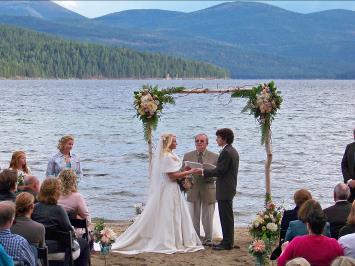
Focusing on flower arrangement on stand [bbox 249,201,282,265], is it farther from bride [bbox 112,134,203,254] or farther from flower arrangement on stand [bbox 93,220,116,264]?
flower arrangement on stand [bbox 93,220,116,264]

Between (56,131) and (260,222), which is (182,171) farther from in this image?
(56,131)

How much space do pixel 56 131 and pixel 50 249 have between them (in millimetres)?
42017

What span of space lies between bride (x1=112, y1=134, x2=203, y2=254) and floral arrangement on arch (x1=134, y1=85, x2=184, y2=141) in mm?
1861

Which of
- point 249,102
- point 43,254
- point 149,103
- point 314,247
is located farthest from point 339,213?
point 149,103

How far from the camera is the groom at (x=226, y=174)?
1136 cm

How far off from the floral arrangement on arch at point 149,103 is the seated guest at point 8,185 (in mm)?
4399

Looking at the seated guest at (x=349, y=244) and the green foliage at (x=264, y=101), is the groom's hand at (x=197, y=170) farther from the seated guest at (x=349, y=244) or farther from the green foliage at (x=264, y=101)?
the seated guest at (x=349, y=244)

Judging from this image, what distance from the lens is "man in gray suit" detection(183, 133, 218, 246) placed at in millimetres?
11922

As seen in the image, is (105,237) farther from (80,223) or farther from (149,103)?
(149,103)

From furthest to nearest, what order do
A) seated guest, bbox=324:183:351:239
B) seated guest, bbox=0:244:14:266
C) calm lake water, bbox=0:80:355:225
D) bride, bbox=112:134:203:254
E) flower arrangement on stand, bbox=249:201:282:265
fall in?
calm lake water, bbox=0:80:355:225 < bride, bbox=112:134:203:254 < flower arrangement on stand, bbox=249:201:282:265 < seated guest, bbox=324:183:351:239 < seated guest, bbox=0:244:14:266

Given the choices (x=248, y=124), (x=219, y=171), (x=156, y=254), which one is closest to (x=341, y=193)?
(x=219, y=171)

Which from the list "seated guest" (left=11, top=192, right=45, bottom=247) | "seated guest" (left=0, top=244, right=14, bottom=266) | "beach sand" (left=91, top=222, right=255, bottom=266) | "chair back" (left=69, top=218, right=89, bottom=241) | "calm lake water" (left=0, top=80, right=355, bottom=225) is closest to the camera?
"seated guest" (left=0, top=244, right=14, bottom=266)

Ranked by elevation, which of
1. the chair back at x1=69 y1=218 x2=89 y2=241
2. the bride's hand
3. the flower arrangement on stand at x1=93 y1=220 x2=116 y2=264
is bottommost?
the flower arrangement on stand at x1=93 y1=220 x2=116 y2=264

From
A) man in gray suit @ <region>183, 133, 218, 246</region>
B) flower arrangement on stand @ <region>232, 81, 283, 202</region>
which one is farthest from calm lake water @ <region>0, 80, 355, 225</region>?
man in gray suit @ <region>183, 133, 218, 246</region>
